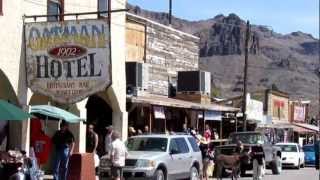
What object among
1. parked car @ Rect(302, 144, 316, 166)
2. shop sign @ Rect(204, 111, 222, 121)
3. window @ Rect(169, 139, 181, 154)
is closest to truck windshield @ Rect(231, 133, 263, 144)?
shop sign @ Rect(204, 111, 222, 121)

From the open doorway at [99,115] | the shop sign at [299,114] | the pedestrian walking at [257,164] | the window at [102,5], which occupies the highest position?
the window at [102,5]

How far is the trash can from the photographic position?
66.9ft

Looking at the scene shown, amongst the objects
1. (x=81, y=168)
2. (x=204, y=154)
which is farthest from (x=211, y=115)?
(x=81, y=168)

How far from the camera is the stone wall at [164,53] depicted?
35312 millimetres

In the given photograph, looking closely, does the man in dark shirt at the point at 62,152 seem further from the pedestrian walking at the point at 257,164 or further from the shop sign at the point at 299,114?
the shop sign at the point at 299,114

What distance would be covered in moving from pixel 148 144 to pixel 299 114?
53.6 m

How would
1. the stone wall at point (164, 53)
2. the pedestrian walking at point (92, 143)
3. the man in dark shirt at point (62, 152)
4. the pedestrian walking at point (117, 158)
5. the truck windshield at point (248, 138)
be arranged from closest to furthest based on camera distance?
the pedestrian walking at point (117, 158) < the man in dark shirt at point (62, 152) < the pedestrian walking at point (92, 143) < the truck windshield at point (248, 138) < the stone wall at point (164, 53)

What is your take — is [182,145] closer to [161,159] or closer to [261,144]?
[161,159]

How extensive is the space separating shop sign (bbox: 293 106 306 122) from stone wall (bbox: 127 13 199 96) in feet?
104

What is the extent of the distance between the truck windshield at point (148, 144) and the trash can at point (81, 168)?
178cm

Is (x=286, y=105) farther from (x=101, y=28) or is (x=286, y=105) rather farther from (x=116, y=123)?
(x=101, y=28)

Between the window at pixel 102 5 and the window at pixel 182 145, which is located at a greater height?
the window at pixel 102 5

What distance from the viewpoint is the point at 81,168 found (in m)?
20.4

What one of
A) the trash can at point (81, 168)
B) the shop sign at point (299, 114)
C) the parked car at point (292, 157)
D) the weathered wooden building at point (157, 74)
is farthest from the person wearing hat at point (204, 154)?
the shop sign at point (299, 114)
